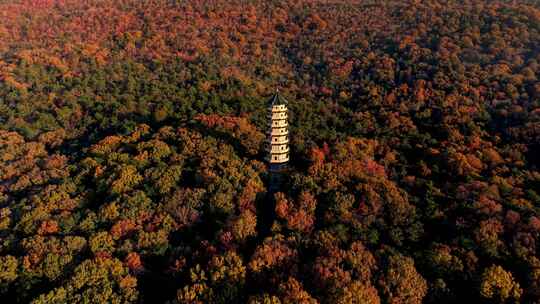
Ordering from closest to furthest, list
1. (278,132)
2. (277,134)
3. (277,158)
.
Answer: (278,132) < (277,134) < (277,158)

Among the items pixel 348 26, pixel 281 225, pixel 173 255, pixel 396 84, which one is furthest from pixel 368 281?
pixel 348 26

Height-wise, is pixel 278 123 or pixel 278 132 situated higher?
pixel 278 123

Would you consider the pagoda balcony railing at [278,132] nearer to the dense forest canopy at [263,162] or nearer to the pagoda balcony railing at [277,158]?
the pagoda balcony railing at [277,158]

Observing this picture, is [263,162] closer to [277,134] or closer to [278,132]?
[277,134]

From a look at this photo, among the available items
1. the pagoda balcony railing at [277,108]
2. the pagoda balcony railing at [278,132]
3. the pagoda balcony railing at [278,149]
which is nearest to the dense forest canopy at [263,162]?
the pagoda balcony railing at [278,149]

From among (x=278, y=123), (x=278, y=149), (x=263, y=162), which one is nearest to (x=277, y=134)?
(x=278, y=123)

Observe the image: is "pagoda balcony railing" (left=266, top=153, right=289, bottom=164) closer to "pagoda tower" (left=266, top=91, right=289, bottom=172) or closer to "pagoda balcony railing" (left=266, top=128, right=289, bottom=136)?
"pagoda tower" (left=266, top=91, right=289, bottom=172)
